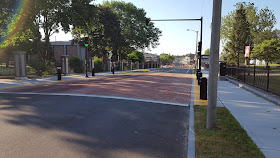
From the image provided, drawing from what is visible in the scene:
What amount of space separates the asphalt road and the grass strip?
35 centimetres

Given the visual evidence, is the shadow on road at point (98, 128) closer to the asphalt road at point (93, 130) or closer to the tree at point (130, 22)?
the asphalt road at point (93, 130)

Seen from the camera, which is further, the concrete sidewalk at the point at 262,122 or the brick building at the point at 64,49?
the brick building at the point at 64,49

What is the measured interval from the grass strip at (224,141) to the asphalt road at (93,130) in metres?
0.35

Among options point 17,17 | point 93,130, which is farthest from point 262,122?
point 17,17

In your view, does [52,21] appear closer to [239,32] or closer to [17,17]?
[17,17]

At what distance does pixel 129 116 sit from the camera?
6.34m

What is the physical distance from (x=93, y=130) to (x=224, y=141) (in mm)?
3113

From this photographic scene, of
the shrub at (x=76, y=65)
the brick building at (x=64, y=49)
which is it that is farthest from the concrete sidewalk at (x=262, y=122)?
the brick building at (x=64, y=49)

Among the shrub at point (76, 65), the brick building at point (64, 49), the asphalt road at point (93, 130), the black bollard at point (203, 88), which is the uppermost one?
the brick building at point (64, 49)

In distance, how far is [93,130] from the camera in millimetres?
5047

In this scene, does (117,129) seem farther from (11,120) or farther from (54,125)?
(11,120)

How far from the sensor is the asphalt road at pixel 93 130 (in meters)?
3.88

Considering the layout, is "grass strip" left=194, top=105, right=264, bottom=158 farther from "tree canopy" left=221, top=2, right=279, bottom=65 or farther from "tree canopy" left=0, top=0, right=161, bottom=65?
"tree canopy" left=221, top=2, right=279, bottom=65

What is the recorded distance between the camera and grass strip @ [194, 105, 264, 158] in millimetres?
3709
